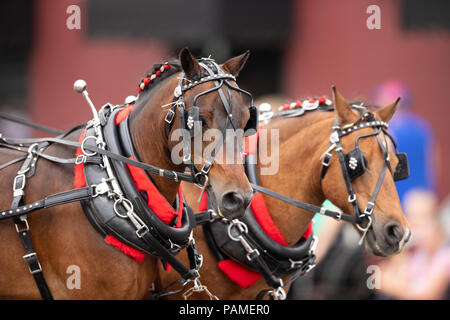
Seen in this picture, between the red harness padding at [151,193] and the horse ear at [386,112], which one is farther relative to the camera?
the horse ear at [386,112]

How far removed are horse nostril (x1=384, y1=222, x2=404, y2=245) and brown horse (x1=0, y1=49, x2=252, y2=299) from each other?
114 centimetres

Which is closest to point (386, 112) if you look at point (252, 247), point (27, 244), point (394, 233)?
point (394, 233)

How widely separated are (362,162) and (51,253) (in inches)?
67.5

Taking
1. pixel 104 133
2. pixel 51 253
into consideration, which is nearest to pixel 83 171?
pixel 104 133

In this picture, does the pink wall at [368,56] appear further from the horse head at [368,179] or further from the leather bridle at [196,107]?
the leather bridle at [196,107]

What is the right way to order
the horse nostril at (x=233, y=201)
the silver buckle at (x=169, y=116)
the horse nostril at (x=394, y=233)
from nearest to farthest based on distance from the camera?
the horse nostril at (x=233, y=201) → the silver buckle at (x=169, y=116) → the horse nostril at (x=394, y=233)

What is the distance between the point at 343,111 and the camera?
3.63 m

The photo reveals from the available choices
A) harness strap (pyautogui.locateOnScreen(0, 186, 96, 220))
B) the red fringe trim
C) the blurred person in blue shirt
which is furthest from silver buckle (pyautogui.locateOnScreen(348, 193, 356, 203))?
the blurred person in blue shirt

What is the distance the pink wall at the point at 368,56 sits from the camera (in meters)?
9.18

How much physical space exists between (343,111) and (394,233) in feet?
2.45

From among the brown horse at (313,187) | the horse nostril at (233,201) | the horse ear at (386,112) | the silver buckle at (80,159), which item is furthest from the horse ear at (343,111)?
the silver buckle at (80,159)

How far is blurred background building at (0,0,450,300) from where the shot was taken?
8852 millimetres

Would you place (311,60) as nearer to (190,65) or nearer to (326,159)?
(326,159)

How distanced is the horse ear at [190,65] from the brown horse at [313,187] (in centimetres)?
102
